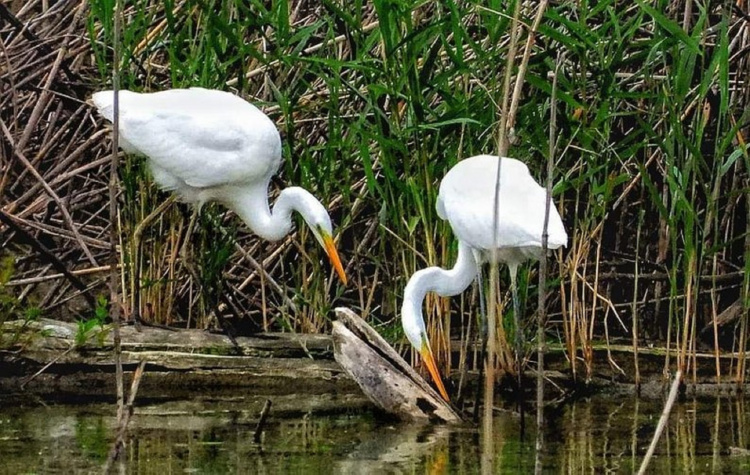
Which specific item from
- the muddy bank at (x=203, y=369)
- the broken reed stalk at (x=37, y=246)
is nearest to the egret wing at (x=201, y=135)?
the broken reed stalk at (x=37, y=246)

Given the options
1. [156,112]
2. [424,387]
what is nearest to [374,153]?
[156,112]

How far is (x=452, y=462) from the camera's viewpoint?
4.89 metres

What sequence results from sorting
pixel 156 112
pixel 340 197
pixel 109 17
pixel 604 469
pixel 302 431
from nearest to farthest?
pixel 604 469 → pixel 302 431 → pixel 109 17 → pixel 156 112 → pixel 340 197

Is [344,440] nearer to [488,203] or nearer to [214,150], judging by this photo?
[488,203]

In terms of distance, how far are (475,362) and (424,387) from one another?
77 cm

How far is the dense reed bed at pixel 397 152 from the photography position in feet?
18.9

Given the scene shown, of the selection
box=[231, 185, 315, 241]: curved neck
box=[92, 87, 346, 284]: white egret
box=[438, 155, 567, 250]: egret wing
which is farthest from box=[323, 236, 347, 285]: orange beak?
box=[438, 155, 567, 250]: egret wing

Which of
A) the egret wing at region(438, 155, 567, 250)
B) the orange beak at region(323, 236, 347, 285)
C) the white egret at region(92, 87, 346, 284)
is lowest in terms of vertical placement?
the orange beak at region(323, 236, 347, 285)

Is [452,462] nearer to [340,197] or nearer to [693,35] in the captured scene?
[693,35]

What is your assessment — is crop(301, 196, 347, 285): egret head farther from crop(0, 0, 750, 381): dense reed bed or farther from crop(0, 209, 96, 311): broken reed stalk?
crop(0, 209, 96, 311): broken reed stalk

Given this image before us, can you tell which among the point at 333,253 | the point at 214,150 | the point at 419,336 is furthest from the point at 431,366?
the point at 214,150

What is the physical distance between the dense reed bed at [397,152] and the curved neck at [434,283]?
0.21 metres

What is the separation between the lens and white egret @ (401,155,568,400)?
5.50 m

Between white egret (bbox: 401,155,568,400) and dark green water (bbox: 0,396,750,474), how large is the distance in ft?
1.46
